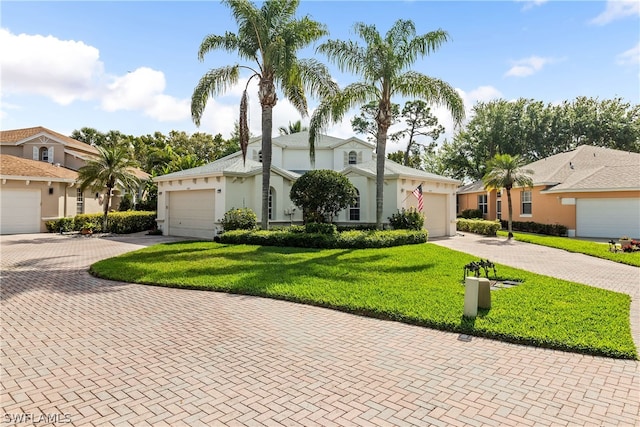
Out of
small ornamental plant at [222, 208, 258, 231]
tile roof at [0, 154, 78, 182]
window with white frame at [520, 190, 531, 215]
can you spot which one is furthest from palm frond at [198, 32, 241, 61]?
window with white frame at [520, 190, 531, 215]

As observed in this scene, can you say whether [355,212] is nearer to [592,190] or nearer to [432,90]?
[432,90]

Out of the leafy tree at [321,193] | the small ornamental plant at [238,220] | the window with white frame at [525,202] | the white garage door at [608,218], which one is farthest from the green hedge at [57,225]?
the white garage door at [608,218]

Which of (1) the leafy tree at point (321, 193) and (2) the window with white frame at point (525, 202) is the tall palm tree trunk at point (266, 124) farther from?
(2) the window with white frame at point (525, 202)

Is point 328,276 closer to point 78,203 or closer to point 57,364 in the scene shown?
point 57,364

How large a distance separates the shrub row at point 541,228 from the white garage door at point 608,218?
886 millimetres

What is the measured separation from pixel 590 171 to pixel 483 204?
29.0 ft

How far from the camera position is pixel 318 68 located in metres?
16.6

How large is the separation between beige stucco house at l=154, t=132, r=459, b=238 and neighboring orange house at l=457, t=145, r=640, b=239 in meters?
6.76

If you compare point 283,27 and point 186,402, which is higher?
point 283,27

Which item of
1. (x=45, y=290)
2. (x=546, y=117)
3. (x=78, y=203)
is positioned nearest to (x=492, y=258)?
(x=45, y=290)

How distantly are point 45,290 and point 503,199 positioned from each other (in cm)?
2864

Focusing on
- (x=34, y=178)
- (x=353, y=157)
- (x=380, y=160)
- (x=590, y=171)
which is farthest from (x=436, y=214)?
(x=34, y=178)

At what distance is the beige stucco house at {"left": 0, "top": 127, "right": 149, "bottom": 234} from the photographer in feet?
70.0

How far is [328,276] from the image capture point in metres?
9.75
